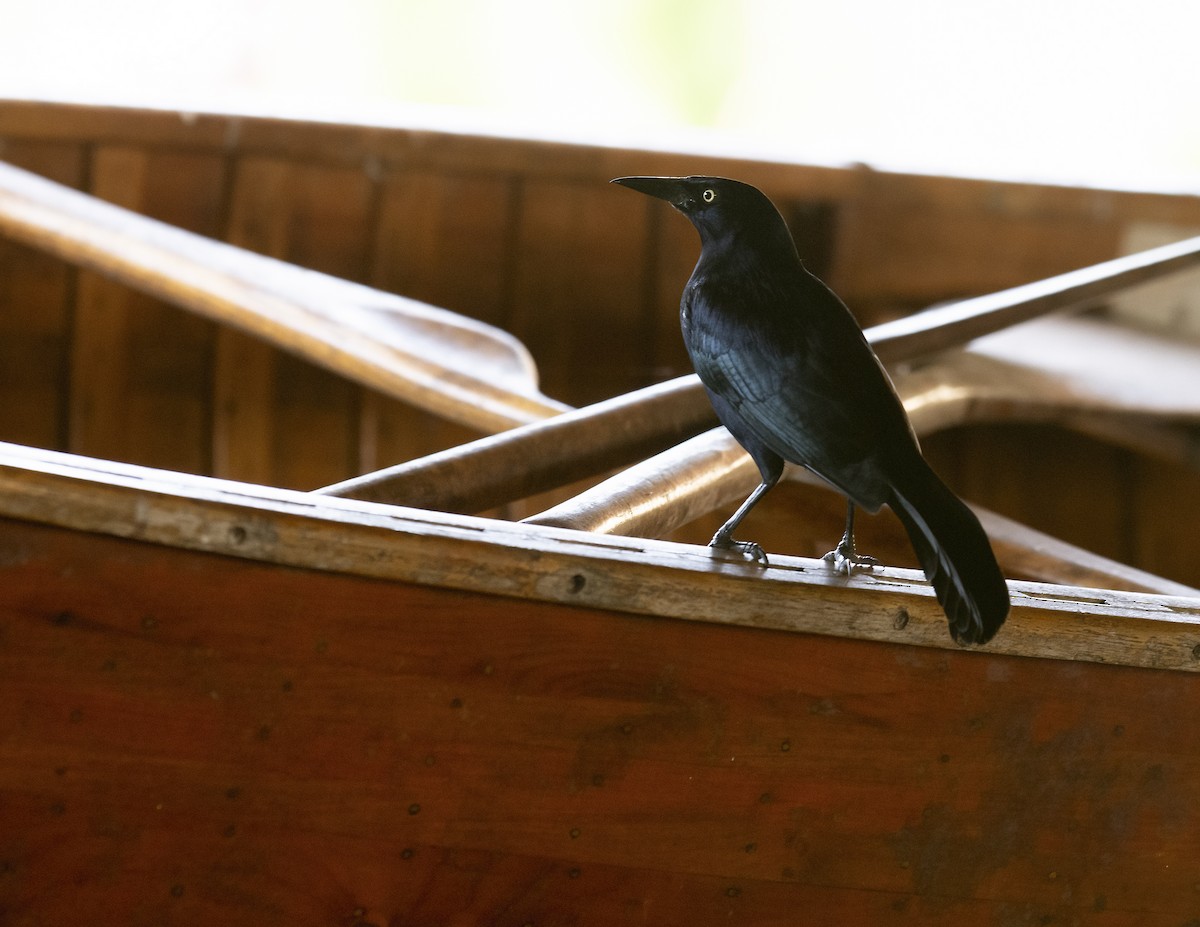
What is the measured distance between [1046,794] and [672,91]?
3.11 m

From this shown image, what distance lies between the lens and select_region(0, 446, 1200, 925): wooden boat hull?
0.76 meters

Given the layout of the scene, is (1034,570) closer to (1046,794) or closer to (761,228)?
(1046,794)

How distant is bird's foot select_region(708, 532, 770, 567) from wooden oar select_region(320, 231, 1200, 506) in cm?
12

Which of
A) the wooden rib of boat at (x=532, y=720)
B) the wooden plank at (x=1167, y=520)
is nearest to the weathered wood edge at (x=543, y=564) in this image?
the wooden rib of boat at (x=532, y=720)

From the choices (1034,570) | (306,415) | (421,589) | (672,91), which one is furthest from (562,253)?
(672,91)

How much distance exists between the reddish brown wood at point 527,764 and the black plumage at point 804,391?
10cm

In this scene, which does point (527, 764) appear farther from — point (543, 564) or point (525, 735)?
point (543, 564)

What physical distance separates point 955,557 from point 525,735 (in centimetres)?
31

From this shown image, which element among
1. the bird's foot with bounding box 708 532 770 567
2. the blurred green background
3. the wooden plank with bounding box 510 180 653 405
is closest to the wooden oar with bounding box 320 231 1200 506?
the bird's foot with bounding box 708 532 770 567

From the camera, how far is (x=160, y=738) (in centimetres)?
77

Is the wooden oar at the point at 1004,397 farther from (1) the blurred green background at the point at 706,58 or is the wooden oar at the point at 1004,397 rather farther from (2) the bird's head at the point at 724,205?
(1) the blurred green background at the point at 706,58

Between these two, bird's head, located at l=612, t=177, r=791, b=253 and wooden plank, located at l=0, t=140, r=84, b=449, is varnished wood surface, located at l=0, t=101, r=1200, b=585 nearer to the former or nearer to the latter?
wooden plank, located at l=0, t=140, r=84, b=449

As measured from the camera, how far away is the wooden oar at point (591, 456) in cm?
100

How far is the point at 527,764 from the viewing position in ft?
2.66
